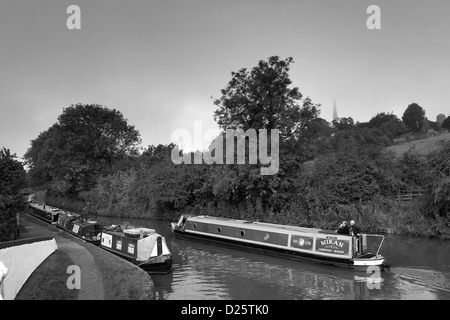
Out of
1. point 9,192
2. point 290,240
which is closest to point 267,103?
point 290,240

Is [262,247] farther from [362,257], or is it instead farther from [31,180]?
[31,180]

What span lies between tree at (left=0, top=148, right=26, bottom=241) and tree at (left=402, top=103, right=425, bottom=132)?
267 ft

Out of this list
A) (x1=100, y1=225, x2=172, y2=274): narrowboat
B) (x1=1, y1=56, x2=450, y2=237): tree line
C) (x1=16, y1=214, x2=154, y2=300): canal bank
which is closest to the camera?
(x1=16, y1=214, x2=154, y2=300): canal bank

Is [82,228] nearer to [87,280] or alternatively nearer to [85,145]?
[87,280]

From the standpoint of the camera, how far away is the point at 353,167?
27953 mm

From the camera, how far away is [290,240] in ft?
63.0

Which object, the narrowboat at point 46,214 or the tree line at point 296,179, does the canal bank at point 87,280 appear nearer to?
the tree line at point 296,179

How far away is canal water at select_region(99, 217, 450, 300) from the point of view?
43.3ft

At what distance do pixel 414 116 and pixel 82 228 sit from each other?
80366 mm

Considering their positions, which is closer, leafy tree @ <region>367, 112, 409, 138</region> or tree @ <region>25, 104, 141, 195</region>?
tree @ <region>25, 104, 141, 195</region>

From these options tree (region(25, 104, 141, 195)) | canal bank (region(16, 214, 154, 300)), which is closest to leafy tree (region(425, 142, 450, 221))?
canal bank (region(16, 214, 154, 300))

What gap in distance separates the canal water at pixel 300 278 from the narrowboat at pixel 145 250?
52 cm

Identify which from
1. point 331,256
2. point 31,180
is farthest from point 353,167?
point 31,180

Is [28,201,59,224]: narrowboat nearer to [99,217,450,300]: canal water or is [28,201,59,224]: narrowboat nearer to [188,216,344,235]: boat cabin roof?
[188,216,344,235]: boat cabin roof
